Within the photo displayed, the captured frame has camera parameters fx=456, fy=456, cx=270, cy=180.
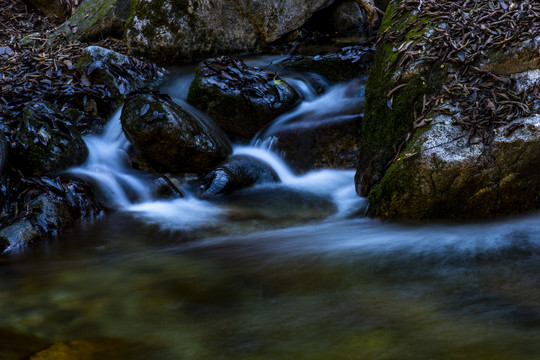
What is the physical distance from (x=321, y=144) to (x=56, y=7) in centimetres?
1025

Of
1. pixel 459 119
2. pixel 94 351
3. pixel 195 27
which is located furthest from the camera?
pixel 195 27

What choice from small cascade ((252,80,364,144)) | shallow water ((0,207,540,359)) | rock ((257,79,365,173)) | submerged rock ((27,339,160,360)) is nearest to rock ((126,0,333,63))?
small cascade ((252,80,364,144))

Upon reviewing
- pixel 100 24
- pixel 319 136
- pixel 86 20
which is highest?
pixel 86 20

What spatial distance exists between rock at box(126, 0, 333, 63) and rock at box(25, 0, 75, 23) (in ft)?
15.0

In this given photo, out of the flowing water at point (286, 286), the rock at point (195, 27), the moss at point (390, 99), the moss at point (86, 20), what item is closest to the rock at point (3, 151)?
the flowing water at point (286, 286)

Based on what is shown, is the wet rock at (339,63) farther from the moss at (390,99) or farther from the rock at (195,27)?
the moss at (390,99)

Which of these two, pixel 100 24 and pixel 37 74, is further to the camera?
pixel 100 24

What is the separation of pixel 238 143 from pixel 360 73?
2.54 meters

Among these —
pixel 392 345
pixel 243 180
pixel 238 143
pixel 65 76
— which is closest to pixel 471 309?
pixel 392 345

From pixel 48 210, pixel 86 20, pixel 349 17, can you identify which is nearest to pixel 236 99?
pixel 48 210

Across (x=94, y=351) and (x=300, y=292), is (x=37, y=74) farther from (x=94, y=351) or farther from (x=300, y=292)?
(x=300, y=292)

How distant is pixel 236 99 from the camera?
21.8 ft

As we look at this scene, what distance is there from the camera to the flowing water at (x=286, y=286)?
214cm

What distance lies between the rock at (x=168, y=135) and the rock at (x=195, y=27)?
3.36 meters
